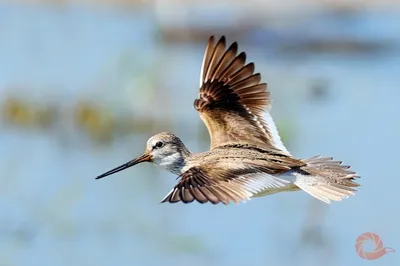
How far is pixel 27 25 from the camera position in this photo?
14.5 metres

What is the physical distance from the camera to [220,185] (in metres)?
5.60

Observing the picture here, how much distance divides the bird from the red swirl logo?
2.44 ft

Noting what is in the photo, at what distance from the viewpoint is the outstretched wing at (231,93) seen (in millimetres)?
6734

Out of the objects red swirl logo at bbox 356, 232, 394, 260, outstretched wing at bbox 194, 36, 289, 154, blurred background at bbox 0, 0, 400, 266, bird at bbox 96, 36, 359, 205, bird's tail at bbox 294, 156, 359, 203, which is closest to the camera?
bird at bbox 96, 36, 359, 205

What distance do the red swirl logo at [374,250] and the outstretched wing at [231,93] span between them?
87 centimetres

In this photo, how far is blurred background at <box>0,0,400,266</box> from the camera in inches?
316

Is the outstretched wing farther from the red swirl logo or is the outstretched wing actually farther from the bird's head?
the red swirl logo

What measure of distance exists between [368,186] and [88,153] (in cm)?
220

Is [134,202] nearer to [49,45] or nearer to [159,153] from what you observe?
[159,153]

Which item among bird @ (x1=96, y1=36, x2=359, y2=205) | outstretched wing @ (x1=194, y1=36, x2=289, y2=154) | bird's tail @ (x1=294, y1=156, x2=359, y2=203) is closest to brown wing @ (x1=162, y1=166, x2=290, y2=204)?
bird @ (x1=96, y1=36, x2=359, y2=205)

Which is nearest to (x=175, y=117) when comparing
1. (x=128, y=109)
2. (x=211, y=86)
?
(x=128, y=109)

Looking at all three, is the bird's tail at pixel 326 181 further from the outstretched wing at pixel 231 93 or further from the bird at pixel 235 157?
the outstretched wing at pixel 231 93

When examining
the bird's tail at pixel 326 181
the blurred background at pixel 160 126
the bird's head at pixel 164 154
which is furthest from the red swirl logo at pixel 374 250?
the bird's head at pixel 164 154

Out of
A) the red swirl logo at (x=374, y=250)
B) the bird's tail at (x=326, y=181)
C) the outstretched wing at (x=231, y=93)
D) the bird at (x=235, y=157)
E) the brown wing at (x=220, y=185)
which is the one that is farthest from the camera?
the red swirl logo at (x=374, y=250)
